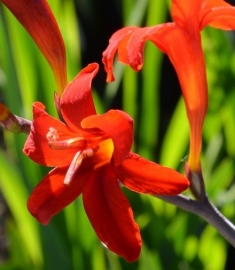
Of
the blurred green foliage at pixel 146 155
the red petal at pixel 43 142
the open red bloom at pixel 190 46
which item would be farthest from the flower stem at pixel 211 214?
the blurred green foliage at pixel 146 155

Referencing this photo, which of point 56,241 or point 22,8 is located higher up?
point 22,8

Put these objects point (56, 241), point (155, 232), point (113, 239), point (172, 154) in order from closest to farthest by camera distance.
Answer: point (113, 239) < point (56, 241) < point (155, 232) < point (172, 154)

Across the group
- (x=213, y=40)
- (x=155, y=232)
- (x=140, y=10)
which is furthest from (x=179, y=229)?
(x=140, y=10)

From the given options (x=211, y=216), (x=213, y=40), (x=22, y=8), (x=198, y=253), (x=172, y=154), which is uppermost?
(x=22, y=8)

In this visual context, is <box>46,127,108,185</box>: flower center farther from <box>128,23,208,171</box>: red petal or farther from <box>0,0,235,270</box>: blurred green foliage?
<box>0,0,235,270</box>: blurred green foliage

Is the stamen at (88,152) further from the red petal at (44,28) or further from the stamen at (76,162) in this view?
the red petal at (44,28)

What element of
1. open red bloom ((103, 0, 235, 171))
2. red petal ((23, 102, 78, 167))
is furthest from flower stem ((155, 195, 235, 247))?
red petal ((23, 102, 78, 167))

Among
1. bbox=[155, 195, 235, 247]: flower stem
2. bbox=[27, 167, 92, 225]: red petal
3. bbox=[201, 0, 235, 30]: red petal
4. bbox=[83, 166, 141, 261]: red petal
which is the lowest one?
bbox=[155, 195, 235, 247]: flower stem

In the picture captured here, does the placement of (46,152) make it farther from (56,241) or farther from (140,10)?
(140,10)
